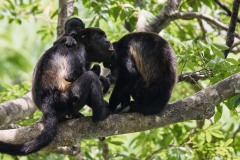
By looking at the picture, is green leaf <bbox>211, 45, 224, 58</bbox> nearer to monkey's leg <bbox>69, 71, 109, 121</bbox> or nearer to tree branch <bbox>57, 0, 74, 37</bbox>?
monkey's leg <bbox>69, 71, 109, 121</bbox>

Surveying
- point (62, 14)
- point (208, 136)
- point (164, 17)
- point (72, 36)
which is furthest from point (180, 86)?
point (72, 36)

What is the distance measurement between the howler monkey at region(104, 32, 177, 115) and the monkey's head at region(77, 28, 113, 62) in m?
0.10

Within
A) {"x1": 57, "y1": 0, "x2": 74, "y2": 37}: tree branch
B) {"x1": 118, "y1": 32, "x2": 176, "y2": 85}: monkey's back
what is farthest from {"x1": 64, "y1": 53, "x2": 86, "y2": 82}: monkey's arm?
{"x1": 57, "y1": 0, "x2": 74, "y2": 37}: tree branch

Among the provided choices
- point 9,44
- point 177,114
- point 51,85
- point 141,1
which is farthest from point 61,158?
point 9,44

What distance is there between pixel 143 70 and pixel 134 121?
28.7 inches

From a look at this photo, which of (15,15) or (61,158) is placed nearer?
(61,158)

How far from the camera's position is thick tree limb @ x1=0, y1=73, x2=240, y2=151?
324 centimetres

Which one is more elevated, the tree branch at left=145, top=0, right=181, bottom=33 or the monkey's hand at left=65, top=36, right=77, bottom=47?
the monkey's hand at left=65, top=36, right=77, bottom=47

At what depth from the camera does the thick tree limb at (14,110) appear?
3.78 meters

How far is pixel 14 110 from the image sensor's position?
3.99 metres

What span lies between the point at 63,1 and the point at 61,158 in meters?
1.86

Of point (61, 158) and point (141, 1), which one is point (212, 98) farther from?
point (141, 1)

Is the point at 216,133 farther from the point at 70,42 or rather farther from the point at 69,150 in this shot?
the point at 70,42

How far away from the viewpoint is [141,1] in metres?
5.81
